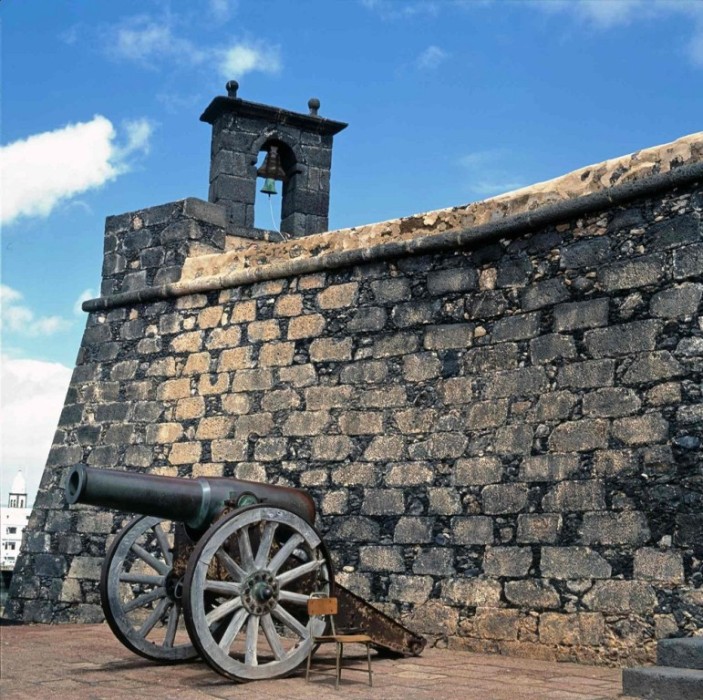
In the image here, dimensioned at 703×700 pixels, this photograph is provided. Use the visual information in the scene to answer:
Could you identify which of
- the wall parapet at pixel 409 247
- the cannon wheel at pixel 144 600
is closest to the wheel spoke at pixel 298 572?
the cannon wheel at pixel 144 600

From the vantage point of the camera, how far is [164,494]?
543 centimetres

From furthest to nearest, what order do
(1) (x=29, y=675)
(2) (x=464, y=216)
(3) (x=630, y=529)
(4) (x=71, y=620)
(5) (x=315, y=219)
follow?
(5) (x=315, y=219) → (4) (x=71, y=620) → (2) (x=464, y=216) → (3) (x=630, y=529) → (1) (x=29, y=675)

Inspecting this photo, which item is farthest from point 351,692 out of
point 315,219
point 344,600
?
point 315,219

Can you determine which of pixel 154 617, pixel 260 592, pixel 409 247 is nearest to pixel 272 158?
pixel 409 247

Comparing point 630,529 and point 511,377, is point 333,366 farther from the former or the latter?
point 630,529

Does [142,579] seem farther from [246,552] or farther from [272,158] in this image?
[272,158]

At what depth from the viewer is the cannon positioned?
17.0ft

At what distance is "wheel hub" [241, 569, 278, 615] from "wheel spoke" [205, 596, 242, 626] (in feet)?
0.13

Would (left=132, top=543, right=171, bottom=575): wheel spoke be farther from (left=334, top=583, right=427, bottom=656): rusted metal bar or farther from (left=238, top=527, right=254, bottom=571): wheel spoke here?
(left=334, top=583, right=427, bottom=656): rusted metal bar

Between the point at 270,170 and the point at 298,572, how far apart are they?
6.30m

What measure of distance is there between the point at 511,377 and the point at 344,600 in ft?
6.10

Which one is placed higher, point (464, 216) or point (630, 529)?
point (464, 216)

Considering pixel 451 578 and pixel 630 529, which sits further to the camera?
pixel 451 578

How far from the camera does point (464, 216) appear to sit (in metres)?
7.26
